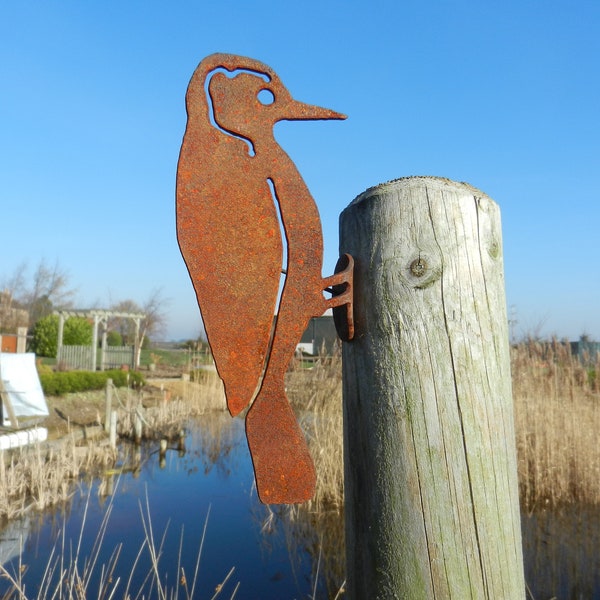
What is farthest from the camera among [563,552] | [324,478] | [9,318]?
[9,318]

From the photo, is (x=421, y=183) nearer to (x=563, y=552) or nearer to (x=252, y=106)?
(x=252, y=106)

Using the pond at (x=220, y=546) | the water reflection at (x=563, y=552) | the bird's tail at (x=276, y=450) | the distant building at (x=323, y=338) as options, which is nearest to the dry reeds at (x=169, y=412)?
the distant building at (x=323, y=338)

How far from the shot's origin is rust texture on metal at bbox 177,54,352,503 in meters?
0.98

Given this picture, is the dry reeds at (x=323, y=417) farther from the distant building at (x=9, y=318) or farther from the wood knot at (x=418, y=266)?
the distant building at (x=9, y=318)

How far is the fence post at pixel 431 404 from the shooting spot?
0.95m

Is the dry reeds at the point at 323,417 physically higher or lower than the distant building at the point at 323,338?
lower

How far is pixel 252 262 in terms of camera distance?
99 cm

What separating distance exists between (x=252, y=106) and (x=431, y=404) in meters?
0.66

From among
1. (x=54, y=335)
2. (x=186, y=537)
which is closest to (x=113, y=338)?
(x=54, y=335)

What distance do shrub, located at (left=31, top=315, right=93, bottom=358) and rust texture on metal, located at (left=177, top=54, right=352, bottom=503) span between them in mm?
18373

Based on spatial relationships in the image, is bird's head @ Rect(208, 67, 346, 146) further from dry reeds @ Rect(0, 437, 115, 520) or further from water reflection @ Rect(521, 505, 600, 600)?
dry reeds @ Rect(0, 437, 115, 520)

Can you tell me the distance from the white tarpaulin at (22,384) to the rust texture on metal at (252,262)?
8.16 metres

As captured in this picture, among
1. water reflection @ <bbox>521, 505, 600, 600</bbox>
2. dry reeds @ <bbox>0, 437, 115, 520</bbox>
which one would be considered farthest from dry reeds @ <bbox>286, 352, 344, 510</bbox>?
dry reeds @ <bbox>0, 437, 115, 520</bbox>

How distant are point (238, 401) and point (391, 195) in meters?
0.48
